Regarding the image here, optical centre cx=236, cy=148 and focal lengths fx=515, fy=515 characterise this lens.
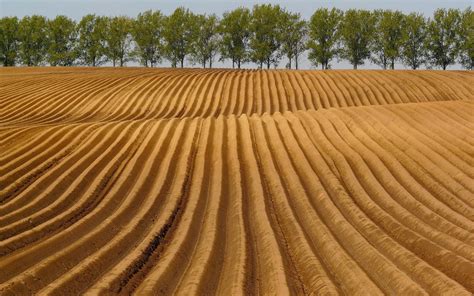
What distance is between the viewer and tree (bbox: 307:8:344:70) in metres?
47.8

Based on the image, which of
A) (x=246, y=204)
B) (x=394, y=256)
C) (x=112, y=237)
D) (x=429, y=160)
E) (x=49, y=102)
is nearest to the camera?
(x=394, y=256)

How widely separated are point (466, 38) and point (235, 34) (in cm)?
2089

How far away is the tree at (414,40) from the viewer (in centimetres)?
4638

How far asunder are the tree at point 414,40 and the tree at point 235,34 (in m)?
14.5

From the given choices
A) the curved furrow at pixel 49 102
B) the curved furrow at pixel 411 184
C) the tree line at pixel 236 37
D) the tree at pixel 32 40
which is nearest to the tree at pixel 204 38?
the tree line at pixel 236 37

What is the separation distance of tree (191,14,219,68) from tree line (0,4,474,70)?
0.32ft

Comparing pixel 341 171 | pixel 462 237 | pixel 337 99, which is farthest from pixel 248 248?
pixel 337 99

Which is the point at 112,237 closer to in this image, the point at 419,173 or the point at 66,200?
the point at 66,200

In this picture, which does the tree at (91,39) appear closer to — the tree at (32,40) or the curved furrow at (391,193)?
the tree at (32,40)

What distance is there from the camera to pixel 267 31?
162 feet

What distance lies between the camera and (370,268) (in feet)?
18.2

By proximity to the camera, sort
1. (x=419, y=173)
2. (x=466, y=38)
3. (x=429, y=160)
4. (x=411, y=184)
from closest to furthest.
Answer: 1. (x=411, y=184)
2. (x=419, y=173)
3. (x=429, y=160)
4. (x=466, y=38)

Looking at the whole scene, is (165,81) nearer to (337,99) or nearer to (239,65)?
(337,99)

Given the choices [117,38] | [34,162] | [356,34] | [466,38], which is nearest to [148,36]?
[117,38]
